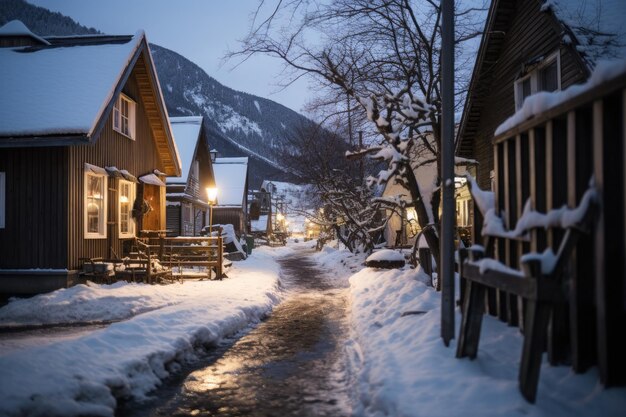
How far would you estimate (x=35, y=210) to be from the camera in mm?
12711

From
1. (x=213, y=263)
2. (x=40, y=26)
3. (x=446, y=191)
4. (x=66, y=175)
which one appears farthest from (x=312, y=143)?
(x=40, y=26)

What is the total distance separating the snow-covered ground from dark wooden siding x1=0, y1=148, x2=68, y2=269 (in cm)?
264

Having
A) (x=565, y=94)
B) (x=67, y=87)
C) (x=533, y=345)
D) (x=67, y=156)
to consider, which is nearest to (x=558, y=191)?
(x=565, y=94)

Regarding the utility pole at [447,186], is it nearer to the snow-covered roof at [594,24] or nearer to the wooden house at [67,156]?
the snow-covered roof at [594,24]

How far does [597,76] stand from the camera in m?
3.50

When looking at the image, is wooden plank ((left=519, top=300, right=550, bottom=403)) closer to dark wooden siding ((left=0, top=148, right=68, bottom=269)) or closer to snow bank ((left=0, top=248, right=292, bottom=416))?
snow bank ((left=0, top=248, right=292, bottom=416))

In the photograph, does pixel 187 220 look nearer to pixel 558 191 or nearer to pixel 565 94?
pixel 558 191

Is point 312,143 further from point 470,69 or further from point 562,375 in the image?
point 562,375

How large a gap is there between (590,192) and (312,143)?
2038cm

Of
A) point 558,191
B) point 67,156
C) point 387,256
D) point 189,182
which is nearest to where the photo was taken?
point 558,191

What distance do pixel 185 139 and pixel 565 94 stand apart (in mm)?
25582

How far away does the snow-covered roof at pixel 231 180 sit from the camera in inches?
1727

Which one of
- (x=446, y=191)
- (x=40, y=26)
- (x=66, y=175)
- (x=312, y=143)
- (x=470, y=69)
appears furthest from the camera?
(x=40, y=26)

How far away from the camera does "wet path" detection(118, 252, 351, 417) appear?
4933 millimetres
